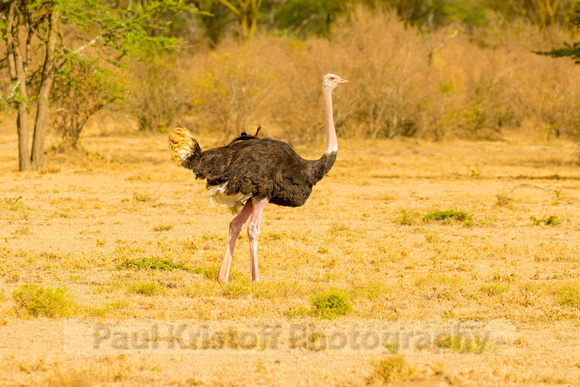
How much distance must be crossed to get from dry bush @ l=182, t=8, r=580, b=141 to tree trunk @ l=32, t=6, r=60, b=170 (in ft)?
21.5

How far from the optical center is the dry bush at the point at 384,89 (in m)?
23.3

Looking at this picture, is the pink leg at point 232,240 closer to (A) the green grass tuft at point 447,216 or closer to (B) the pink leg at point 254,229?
(B) the pink leg at point 254,229

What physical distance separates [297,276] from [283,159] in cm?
133

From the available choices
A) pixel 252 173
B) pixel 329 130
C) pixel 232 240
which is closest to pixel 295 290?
pixel 232 240

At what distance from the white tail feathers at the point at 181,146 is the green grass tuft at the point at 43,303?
1.75m

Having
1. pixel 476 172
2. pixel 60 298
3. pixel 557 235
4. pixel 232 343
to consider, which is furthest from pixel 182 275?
pixel 476 172

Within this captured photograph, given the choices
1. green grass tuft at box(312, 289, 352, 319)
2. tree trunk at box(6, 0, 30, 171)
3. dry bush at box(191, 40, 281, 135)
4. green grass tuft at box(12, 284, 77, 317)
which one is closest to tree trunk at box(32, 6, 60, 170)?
tree trunk at box(6, 0, 30, 171)

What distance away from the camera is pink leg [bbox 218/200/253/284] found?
732 centimetres

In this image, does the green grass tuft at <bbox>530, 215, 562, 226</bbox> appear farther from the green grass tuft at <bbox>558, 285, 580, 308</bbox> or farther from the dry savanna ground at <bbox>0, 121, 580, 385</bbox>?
the green grass tuft at <bbox>558, 285, 580, 308</bbox>

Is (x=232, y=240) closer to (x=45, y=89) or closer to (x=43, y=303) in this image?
(x=43, y=303)

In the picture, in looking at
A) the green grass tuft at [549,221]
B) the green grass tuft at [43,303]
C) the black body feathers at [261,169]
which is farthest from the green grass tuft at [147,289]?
the green grass tuft at [549,221]

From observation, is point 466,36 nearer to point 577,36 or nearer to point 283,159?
point 577,36

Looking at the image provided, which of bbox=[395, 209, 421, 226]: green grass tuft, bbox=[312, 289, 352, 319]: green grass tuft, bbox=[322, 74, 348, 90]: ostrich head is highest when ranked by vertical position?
bbox=[322, 74, 348, 90]: ostrich head

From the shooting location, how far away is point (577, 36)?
37250 millimetres
